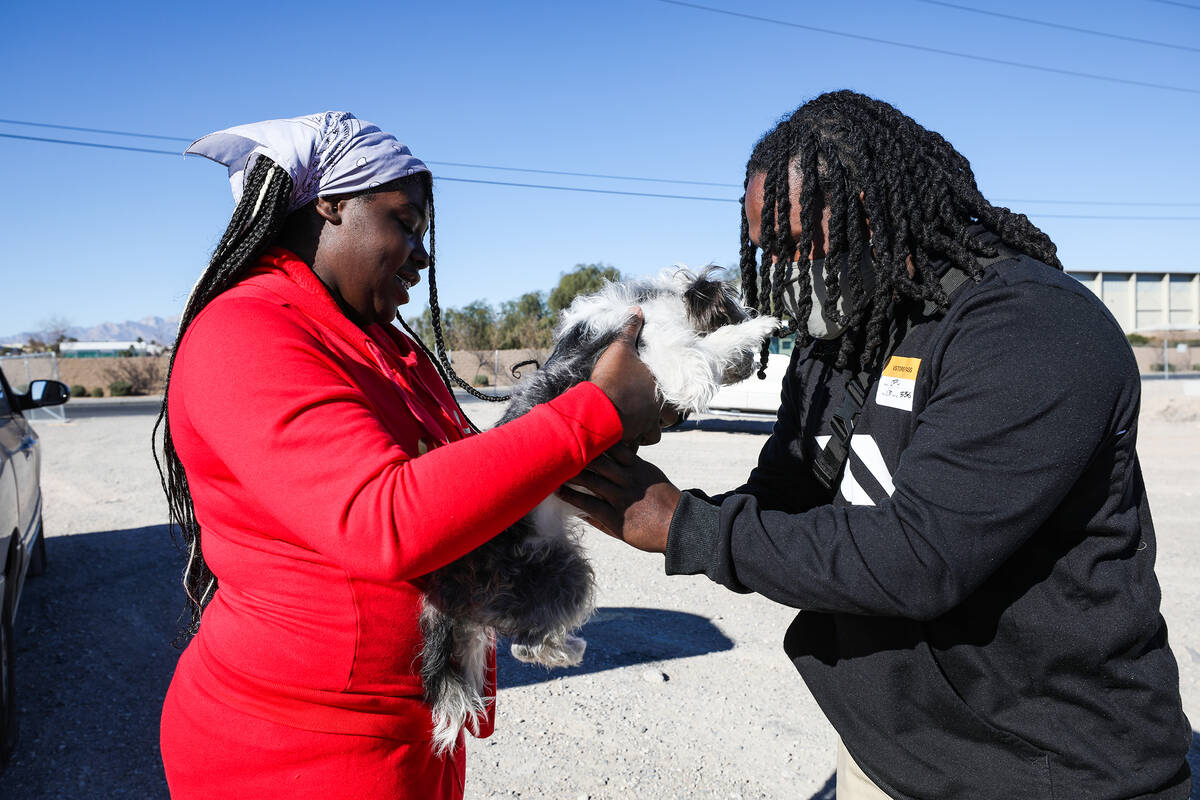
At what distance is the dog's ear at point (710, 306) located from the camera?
2.48 metres

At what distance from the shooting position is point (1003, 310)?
1.68 metres

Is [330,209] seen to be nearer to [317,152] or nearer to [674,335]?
[317,152]

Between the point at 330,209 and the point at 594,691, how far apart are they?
4007 mm

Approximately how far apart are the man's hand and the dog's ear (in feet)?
2.13

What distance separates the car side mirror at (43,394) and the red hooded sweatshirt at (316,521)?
615cm

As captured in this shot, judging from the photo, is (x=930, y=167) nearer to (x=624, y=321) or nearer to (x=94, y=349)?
(x=624, y=321)

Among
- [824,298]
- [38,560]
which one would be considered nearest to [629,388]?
[824,298]

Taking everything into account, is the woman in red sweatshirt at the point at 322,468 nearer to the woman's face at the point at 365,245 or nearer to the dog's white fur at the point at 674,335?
the woman's face at the point at 365,245

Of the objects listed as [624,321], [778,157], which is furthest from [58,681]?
[778,157]

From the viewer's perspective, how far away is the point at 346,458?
145 cm

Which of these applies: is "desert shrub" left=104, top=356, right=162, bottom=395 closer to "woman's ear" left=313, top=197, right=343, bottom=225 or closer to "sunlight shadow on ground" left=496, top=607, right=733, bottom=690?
"sunlight shadow on ground" left=496, top=607, right=733, bottom=690

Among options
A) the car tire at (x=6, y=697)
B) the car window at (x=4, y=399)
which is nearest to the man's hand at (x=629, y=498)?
the car tire at (x=6, y=697)

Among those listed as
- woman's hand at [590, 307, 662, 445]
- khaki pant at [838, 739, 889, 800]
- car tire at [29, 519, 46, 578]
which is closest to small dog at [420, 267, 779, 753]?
woman's hand at [590, 307, 662, 445]

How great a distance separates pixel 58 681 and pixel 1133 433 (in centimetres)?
624
